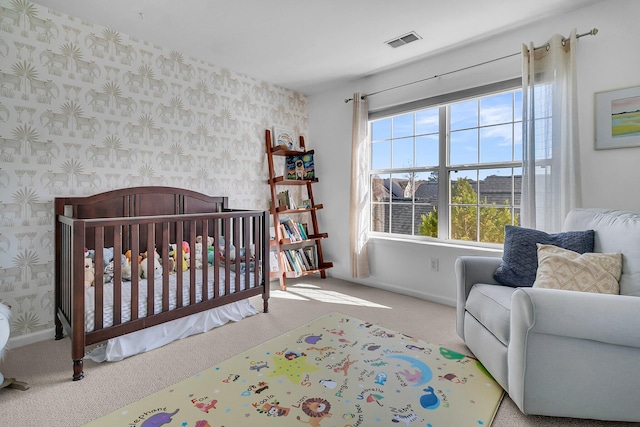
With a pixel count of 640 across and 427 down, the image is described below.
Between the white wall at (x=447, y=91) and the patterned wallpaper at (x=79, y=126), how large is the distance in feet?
4.26

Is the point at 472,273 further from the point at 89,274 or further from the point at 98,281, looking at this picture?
the point at 89,274

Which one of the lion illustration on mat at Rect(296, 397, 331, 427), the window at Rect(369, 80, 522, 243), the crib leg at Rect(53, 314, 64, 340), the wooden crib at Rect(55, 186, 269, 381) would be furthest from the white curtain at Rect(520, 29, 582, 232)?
the crib leg at Rect(53, 314, 64, 340)

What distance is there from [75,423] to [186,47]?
2781 millimetres

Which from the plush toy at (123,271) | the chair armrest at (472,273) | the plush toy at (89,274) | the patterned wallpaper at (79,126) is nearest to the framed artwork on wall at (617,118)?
the chair armrest at (472,273)

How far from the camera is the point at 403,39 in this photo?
8.72 ft

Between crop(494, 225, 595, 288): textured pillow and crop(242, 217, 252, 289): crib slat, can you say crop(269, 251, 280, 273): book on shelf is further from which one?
crop(494, 225, 595, 288): textured pillow

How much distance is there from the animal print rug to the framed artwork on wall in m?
1.77

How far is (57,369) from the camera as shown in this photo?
1.82 m

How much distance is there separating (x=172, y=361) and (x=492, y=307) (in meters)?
1.88

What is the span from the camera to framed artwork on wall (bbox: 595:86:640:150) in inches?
81.8

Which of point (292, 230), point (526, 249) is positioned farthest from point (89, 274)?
point (526, 249)

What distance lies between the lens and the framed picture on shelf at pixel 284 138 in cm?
372

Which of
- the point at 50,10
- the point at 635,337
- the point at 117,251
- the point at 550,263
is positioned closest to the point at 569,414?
the point at 635,337

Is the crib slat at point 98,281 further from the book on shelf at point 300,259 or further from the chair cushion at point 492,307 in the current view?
the chair cushion at point 492,307
